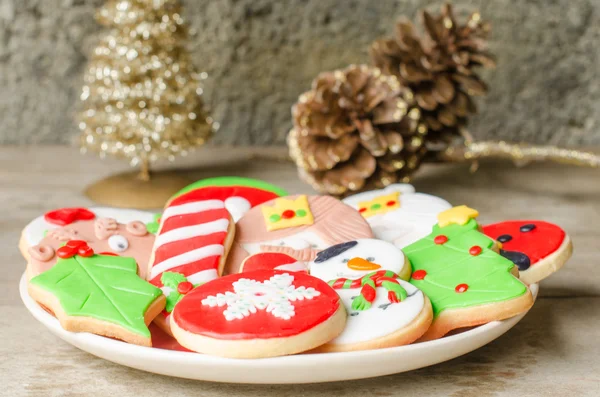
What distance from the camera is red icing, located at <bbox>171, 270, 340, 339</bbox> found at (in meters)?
0.54

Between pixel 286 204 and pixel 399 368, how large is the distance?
0.27m

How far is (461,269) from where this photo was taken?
66 centimetres

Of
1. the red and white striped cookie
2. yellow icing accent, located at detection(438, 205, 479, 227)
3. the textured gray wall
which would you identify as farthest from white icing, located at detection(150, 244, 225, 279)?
the textured gray wall

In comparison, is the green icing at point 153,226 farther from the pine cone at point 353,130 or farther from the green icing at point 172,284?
the pine cone at point 353,130

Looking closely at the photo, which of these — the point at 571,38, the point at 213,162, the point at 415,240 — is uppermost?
the point at 571,38

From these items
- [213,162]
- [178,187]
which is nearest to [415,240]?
[178,187]

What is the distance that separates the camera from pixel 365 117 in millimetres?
1148

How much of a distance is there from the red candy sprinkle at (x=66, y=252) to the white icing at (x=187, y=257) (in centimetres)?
7

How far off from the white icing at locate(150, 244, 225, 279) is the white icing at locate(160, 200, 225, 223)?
67 mm

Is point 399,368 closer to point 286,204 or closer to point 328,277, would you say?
point 328,277

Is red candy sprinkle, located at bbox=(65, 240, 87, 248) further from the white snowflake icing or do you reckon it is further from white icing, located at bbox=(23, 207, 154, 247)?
the white snowflake icing

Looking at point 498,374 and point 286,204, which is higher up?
point 286,204

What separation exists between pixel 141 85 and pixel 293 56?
0.39 metres

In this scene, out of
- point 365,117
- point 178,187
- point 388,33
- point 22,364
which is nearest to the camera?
point 22,364
